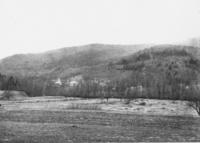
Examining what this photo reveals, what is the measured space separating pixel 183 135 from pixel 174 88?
419 feet

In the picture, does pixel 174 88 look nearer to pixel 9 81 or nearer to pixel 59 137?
pixel 9 81

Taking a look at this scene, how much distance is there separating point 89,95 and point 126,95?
840 inches

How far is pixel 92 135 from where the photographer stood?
41.0m

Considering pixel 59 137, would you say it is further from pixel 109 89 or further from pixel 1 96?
pixel 109 89

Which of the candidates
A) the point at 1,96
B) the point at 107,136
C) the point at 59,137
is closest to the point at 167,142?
the point at 107,136

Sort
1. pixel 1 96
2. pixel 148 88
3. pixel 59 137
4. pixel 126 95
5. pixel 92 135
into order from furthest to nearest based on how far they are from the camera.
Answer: pixel 148 88, pixel 126 95, pixel 1 96, pixel 92 135, pixel 59 137

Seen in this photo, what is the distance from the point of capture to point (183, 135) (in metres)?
42.9

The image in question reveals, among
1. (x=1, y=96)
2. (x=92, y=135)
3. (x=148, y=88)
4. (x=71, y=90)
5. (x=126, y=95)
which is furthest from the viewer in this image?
(x=71, y=90)

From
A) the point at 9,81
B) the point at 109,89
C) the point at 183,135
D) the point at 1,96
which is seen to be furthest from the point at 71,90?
the point at 183,135

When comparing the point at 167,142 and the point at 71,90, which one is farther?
the point at 71,90

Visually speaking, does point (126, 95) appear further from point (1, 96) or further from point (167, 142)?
point (167, 142)

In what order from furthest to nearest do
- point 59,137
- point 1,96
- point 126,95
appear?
point 126,95, point 1,96, point 59,137

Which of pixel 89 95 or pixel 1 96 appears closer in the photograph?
pixel 1 96

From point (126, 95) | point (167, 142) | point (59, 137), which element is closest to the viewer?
point (167, 142)
